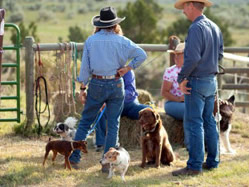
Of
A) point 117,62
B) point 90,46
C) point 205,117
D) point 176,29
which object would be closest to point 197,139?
point 205,117

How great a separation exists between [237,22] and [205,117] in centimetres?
4392

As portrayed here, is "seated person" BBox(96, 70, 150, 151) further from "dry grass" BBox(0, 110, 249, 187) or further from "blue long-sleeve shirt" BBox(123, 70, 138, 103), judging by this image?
"dry grass" BBox(0, 110, 249, 187)

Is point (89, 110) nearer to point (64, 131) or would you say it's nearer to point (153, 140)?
point (153, 140)

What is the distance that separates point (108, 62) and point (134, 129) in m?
2.15

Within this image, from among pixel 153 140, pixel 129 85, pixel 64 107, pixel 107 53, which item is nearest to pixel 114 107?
pixel 107 53

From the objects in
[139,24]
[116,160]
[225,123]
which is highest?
[139,24]

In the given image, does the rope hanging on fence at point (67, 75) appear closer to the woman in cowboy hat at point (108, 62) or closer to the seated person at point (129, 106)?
the seated person at point (129, 106)

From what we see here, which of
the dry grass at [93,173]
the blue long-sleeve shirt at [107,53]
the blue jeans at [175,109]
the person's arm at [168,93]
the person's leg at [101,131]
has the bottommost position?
the dry grass at [93,173]

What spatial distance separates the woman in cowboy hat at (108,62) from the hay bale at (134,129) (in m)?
1.61

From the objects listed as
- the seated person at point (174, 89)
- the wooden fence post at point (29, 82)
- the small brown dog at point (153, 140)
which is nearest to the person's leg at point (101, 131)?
the small brown dog at point (153, 140)

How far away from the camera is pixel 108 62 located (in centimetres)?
607

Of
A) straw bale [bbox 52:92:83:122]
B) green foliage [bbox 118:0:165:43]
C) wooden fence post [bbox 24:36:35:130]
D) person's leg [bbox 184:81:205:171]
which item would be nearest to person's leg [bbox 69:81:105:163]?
person's leg [bbox 184:81:205:171]

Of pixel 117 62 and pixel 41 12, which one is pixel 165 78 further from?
pixel 41 12

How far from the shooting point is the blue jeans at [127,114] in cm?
743
